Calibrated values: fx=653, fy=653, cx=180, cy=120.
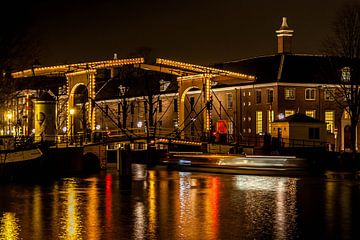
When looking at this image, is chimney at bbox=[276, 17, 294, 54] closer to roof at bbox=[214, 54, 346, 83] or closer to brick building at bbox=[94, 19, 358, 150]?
brick building at bbox=[94, 19, 358, 150]

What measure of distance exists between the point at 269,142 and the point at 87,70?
623 inches

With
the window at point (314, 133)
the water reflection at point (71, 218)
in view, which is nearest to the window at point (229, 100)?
the window at point (314, 133)

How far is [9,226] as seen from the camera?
17.4 m

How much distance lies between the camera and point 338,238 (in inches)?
617

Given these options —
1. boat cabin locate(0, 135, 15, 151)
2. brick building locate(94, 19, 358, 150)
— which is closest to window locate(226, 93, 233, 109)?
brick building locate(94, 19, 358, 150)

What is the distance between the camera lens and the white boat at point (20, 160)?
39.3m

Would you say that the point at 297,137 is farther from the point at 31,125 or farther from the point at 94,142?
the point at 31,125

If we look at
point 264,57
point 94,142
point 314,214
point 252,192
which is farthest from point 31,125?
point 314,214

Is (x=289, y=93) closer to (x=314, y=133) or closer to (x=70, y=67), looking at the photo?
(x=314, y=133)

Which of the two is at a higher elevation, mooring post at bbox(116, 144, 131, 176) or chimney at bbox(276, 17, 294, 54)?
chimney at bbox(276, 17, 294, 54)

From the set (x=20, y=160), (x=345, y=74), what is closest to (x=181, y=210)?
(x=20, y=160)

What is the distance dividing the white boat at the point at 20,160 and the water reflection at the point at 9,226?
1966 centimetres

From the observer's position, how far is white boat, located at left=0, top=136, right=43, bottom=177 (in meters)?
39.3

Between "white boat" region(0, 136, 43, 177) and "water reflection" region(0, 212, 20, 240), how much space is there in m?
19.7
